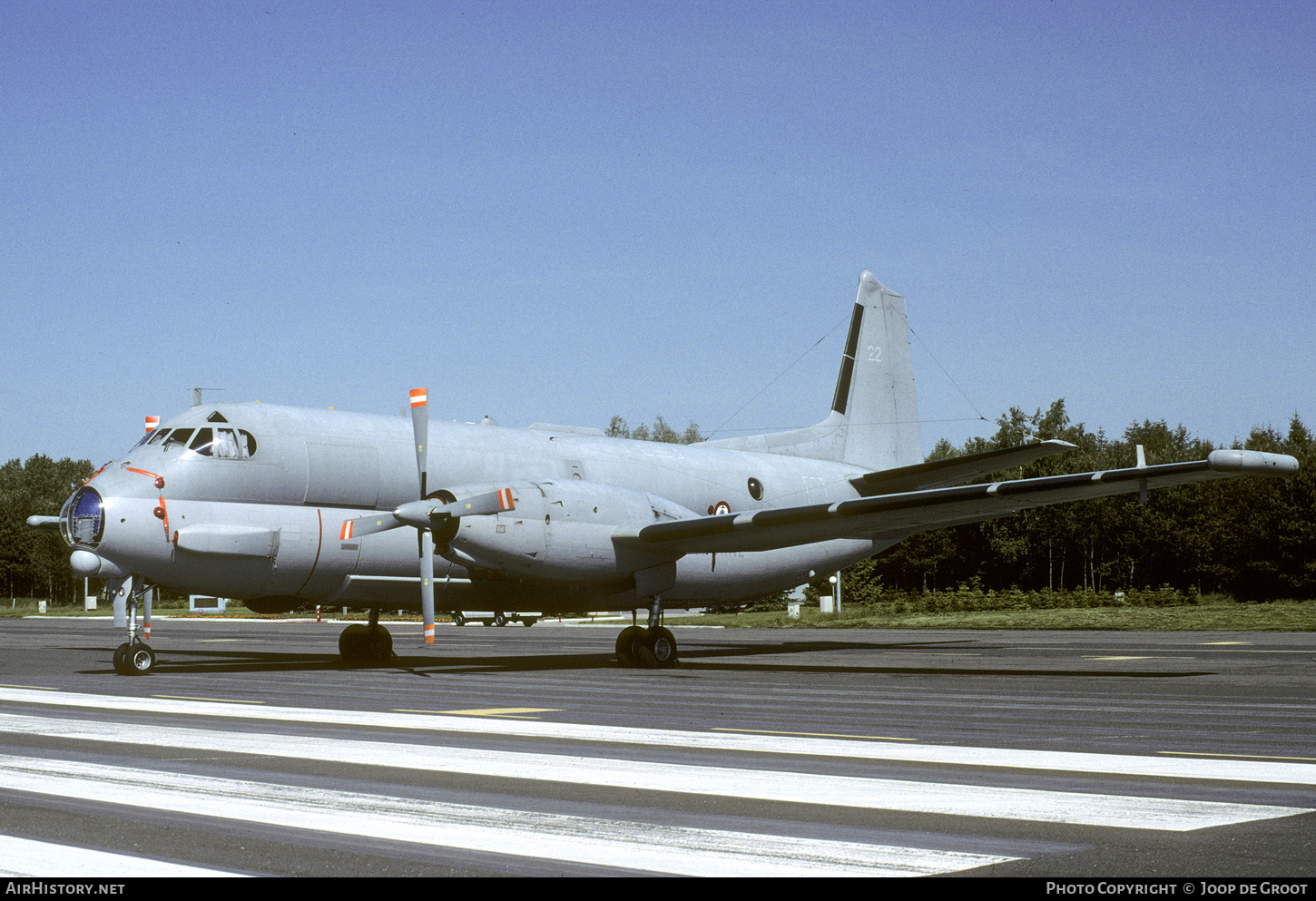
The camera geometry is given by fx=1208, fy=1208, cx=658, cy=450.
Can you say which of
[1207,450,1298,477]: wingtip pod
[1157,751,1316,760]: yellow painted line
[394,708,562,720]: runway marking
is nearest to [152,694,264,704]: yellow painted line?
[394,708,562,720]: runway marking

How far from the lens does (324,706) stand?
14.6m

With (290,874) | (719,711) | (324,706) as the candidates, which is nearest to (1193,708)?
(719,711)

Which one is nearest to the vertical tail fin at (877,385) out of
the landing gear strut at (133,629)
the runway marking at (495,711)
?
the landing gear strut at (133,629)

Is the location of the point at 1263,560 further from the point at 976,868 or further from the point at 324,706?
the point at 976,868

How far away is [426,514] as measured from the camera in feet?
63.9

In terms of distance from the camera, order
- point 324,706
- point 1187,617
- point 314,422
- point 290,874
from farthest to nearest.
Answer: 1. point 1187,617
2. point 314,422
3. point 324,706
4. point 290,874

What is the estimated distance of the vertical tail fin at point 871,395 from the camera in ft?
102

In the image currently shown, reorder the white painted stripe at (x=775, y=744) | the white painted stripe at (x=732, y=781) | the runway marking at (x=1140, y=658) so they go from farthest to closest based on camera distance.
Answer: the runway marking at (x=1140, y=658)
the white painted stripe at (x=775, y=744)
the white painted stripe at (x=732, y=781)

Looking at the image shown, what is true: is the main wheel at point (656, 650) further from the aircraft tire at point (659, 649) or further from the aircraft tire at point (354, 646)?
the aircraft tire at point (354, 646)

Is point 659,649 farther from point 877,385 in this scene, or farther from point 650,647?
point 877,385

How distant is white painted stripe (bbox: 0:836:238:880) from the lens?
222 inches

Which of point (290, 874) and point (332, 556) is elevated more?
point (332, 556)

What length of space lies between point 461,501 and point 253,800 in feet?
39.0

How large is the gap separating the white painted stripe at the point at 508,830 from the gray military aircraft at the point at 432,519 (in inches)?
436
